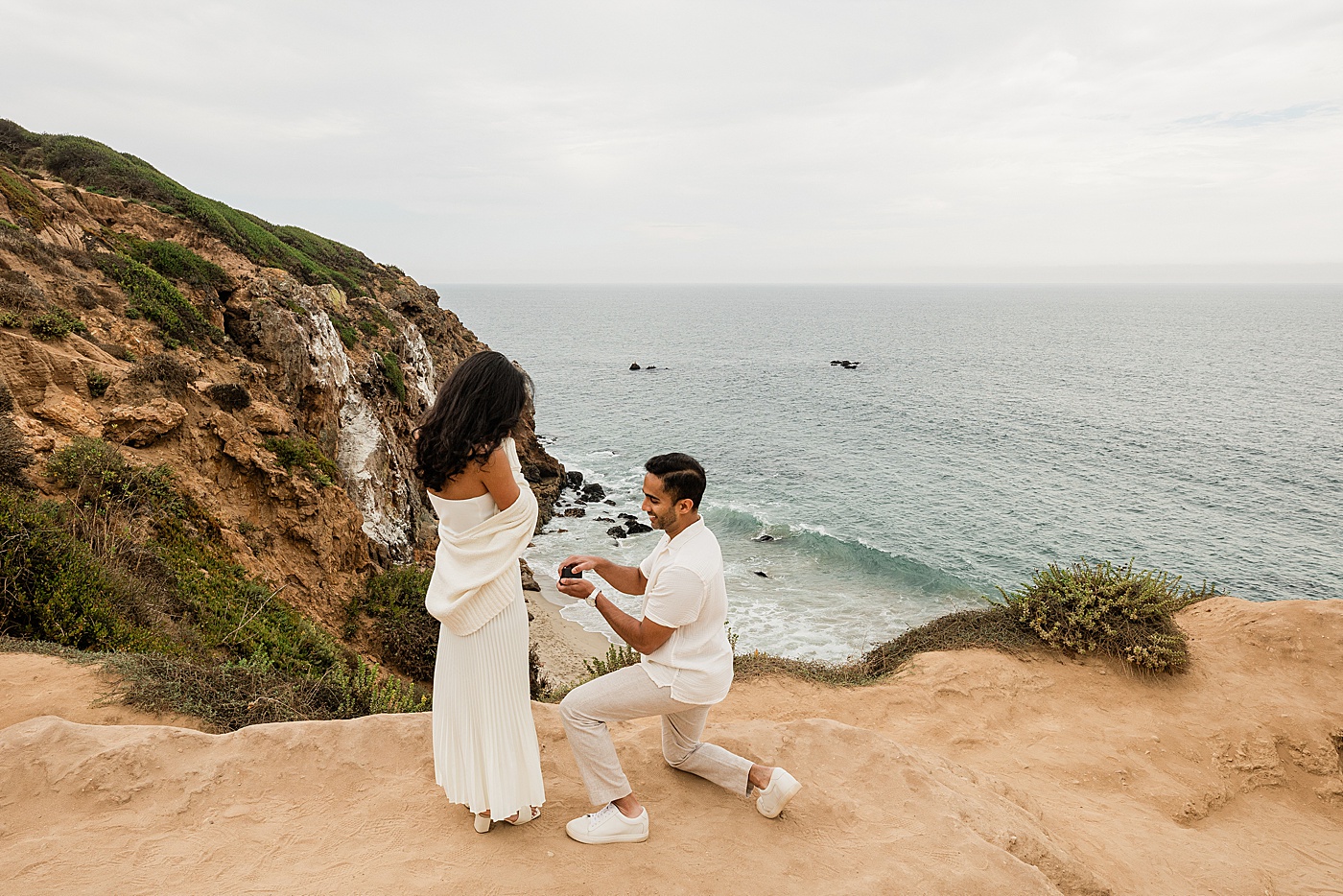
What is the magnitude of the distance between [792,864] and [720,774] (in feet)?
2.37

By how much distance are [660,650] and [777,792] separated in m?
1.30

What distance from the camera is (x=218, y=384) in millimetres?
12617

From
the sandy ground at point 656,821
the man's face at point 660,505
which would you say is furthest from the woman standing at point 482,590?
the man's face at point 660,505

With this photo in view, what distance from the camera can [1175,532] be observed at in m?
27.0

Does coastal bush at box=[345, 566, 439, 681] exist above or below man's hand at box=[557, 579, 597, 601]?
below

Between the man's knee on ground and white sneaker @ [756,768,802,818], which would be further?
the man's knee on ground

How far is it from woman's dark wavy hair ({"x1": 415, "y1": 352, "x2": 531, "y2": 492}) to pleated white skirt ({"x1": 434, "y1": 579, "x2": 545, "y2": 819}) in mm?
842

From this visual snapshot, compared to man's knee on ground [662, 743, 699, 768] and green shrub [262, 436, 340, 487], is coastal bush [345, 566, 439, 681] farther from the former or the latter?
man's knee on ground [662, 743, 699, 768]

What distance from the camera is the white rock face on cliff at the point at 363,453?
53.8ft

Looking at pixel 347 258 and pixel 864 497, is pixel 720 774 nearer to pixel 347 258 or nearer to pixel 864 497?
pixel 864 497

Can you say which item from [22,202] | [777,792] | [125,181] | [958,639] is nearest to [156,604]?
[777,792]

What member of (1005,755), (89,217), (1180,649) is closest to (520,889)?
(1005,755)

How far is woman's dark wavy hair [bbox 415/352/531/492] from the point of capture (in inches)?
132

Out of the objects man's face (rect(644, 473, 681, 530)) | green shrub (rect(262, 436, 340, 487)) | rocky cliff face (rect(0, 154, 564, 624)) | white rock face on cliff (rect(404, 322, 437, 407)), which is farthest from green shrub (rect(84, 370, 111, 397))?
white rock face on cliff (rect(404, 322, 437, 407))
